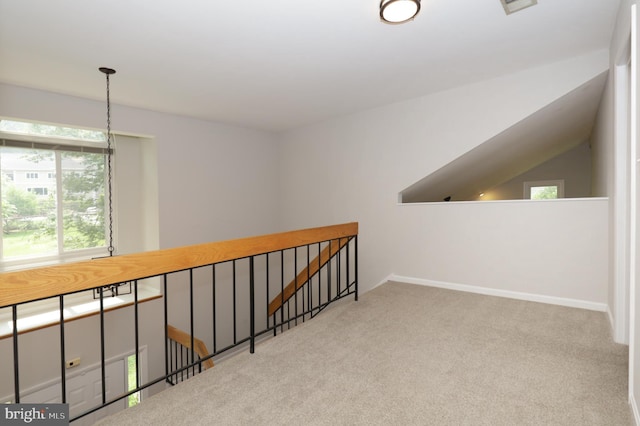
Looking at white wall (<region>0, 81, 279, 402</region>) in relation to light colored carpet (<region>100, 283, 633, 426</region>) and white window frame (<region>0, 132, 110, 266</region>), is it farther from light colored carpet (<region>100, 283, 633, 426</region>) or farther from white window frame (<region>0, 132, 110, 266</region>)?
light colored carpet (<region>100, 283, 633, 426</region>)

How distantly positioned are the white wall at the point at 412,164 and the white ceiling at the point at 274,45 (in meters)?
0.24

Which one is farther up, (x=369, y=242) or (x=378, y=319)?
(x=369, y=242)

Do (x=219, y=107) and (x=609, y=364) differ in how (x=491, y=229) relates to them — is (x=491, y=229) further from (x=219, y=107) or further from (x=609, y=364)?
(x=219, y=107)

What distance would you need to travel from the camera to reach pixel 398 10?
2.06 m

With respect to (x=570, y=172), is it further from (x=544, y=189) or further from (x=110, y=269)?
(x=110, y=269)

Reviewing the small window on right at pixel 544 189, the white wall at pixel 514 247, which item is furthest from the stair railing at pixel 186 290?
the small window on right at pixel 544 189

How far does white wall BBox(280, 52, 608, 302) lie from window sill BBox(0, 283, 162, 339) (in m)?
2.78

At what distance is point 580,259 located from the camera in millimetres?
3184

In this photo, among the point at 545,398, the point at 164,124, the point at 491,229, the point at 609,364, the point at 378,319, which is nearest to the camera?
the point at 545,398

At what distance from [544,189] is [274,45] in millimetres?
7481

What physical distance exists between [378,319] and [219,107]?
3.21 m

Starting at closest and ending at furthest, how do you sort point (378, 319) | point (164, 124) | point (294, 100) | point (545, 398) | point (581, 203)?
point (545, 398) < point (378, 319) < point (581, 203) < point (294, 100) < point (164, 124)

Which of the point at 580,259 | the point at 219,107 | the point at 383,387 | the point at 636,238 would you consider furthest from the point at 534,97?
the point at 219,107

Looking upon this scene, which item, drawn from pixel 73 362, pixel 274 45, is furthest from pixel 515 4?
pixel 73 362
